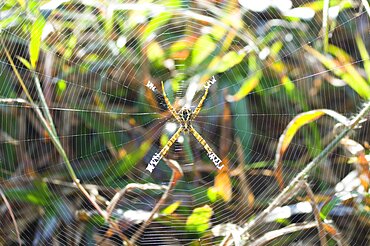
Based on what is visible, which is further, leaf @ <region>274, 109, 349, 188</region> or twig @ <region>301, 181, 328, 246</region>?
leaf @ <region>274, 109, 349, 188</region>

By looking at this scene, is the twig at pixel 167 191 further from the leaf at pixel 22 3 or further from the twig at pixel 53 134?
the leaf at pixel 22 3

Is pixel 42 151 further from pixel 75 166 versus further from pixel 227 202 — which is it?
pixel 227 202

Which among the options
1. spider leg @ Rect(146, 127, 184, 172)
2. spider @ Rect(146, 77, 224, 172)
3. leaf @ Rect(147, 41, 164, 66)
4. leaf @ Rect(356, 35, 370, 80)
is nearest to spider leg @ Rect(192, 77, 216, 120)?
spider @ Rect(146, 77, 224, 172)

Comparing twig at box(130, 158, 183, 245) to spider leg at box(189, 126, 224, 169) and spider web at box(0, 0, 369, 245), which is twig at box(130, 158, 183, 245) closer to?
spider web at box(0, 0, 369, 245)

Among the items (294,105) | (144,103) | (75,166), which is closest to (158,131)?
(144,103)

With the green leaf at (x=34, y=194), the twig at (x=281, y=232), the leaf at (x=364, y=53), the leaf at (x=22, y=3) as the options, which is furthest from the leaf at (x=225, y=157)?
the leaf at (x=22, y=3)

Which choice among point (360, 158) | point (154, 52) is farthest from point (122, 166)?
→ point (360, 158)

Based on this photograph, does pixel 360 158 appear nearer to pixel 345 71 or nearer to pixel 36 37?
pixel 345 71
